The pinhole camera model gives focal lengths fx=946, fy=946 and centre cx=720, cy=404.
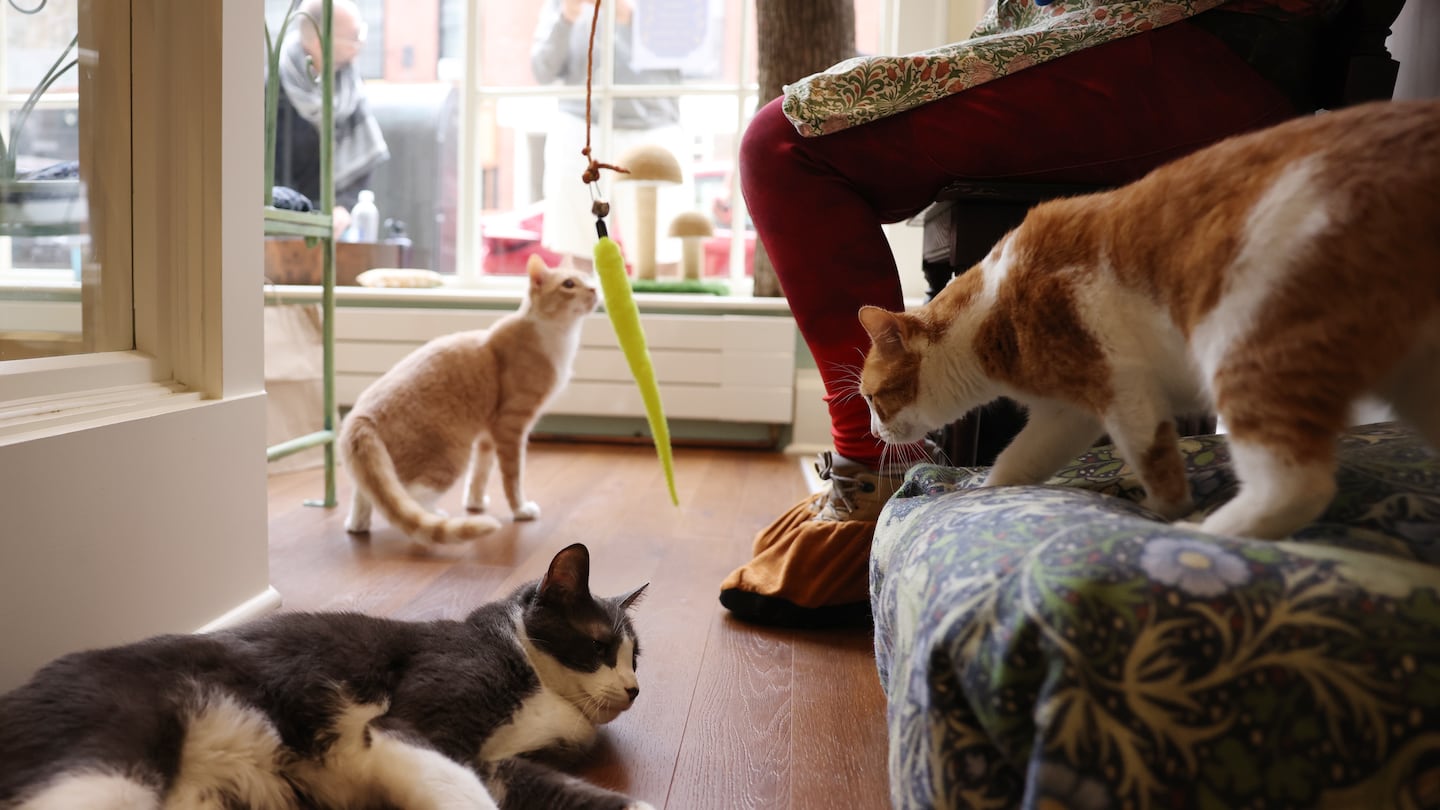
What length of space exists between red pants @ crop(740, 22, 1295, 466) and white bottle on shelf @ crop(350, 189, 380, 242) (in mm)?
3272

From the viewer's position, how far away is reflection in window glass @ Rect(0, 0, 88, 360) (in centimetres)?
132

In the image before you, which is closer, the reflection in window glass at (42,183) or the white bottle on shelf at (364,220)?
the reflection in window glass at (42,183)

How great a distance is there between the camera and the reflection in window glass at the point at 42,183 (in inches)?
51.8

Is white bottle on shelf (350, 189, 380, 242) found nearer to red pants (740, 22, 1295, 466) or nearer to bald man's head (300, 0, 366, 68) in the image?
bald man's head (300, 0, 366, 68)

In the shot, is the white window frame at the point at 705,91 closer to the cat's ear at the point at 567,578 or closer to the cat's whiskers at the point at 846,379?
the cat's whiskers at the point at 846,379

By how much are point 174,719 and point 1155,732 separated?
868 millimetres

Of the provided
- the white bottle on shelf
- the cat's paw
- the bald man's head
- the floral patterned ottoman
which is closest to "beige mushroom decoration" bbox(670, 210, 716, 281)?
the white bottle on shelf

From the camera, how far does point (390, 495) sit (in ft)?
6.78

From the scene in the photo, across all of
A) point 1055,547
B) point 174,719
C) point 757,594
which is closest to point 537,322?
point 757,594

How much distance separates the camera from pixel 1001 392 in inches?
49.8

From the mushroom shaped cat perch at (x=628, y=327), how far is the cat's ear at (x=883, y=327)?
0.66m

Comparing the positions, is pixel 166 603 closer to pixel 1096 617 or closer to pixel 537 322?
pixel 1096 617

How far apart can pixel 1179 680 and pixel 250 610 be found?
4.66 feet

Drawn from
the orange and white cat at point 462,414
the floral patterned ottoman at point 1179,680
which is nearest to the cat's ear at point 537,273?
the orange and white cat at point 462,414
